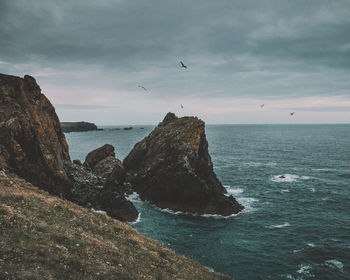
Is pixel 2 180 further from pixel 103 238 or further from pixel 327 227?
pixel 327 227

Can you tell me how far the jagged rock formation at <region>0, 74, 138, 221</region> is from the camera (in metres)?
34.9

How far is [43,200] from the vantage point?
24.2 metres

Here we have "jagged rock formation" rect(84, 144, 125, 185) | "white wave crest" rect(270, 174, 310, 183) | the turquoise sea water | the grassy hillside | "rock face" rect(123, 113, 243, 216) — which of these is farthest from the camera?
"white wave crest" rect(270, 174, 310, 183)

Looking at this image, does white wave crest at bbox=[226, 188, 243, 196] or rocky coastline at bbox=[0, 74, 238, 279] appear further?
white wave crest at bbox=[226, 188, 243, 196]

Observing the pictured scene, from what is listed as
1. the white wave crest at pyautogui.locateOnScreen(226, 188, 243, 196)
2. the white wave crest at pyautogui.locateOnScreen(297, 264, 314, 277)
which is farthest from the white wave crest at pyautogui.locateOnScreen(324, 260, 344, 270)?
the white wave crest at pyautogui.locateOnScreen(226, 188, 243, 196)

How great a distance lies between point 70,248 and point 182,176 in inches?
1487

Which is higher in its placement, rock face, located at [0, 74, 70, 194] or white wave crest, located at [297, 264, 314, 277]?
rock face, located at [0, 74, 70, 194]

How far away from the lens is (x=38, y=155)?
38.0 meters

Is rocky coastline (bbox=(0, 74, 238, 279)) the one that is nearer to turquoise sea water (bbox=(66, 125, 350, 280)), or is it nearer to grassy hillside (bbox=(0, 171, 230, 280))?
turquoise sea water (bbox=(66, 125, 350, 280))

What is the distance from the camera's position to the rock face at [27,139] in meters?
34.5

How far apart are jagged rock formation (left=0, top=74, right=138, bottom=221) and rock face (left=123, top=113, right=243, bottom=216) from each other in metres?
9.60

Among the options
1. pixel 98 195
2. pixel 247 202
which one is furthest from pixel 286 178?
pixel 98 195

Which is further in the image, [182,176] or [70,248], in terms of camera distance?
[182,176]

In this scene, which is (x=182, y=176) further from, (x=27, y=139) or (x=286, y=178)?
(x=286, y=178)
